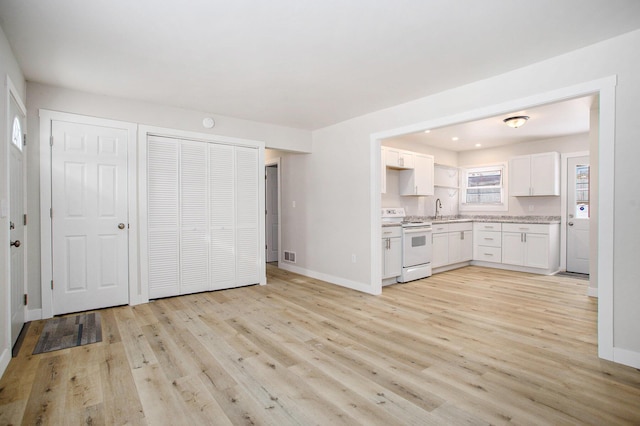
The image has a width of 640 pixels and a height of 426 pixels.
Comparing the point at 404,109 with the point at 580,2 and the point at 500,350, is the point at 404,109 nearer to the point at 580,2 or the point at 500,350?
the point at 580,2

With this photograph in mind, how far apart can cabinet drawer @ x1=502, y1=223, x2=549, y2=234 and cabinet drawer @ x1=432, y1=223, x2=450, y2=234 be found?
1.14m

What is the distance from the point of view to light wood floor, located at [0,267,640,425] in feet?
6.21

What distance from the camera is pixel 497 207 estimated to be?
23.0ft

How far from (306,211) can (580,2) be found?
4232mm

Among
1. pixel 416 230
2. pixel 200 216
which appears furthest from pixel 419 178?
pixel 200 216

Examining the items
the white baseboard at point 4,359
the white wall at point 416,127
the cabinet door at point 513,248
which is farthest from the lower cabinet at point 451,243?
the white baseboard at point 4,359

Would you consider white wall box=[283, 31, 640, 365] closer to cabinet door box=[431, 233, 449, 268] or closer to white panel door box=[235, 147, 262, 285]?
white panel door box=[235, 147, 262, 285]

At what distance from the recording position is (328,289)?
4.74 m

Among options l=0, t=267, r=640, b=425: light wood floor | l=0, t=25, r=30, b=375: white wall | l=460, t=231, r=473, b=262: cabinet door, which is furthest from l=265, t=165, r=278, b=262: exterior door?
l=0, t=25, r=30, b=375: white wall

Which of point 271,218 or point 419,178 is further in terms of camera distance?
point 271,218

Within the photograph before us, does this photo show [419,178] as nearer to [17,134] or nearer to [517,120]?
[517,120]

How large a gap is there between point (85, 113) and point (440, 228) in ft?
17.8

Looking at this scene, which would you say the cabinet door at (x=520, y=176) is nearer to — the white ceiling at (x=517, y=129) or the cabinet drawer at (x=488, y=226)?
the white ceiling at (x=517, y=129)

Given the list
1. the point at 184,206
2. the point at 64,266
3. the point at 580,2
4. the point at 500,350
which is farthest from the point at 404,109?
the point at 64,266
